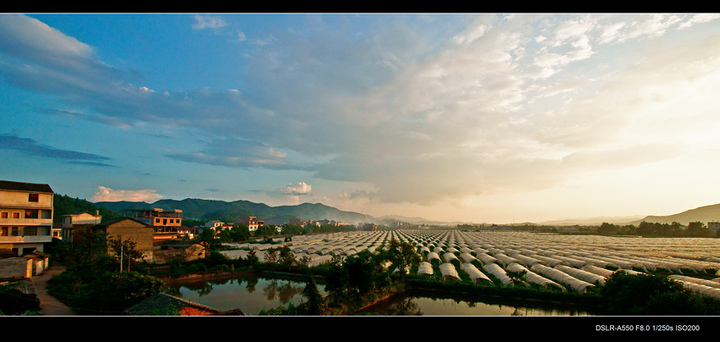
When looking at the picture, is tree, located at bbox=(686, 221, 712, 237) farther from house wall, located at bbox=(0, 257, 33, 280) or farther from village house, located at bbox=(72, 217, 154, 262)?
house wall, located at bbox=(0, 257, 33, 280)

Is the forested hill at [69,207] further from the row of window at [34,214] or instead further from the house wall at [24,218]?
the house wall at [24,218]

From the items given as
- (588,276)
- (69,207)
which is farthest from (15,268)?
(588,276)

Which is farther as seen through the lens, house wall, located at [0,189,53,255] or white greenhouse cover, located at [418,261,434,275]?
white greenhouse cover, located at [418,261,434,275]

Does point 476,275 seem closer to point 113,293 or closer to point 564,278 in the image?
point 564,278

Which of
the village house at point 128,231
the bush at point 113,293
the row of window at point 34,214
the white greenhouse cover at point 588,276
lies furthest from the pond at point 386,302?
the village house at point 128,231

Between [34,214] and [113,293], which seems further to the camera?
[113,293]

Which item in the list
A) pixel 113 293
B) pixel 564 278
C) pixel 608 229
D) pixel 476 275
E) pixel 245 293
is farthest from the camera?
pixel 608 229

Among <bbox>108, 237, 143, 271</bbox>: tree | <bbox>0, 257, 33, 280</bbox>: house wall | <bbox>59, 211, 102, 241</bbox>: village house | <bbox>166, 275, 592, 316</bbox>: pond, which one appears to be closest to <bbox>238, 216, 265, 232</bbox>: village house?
<bbox>59, 211, 102, 241</bbox>: village house
